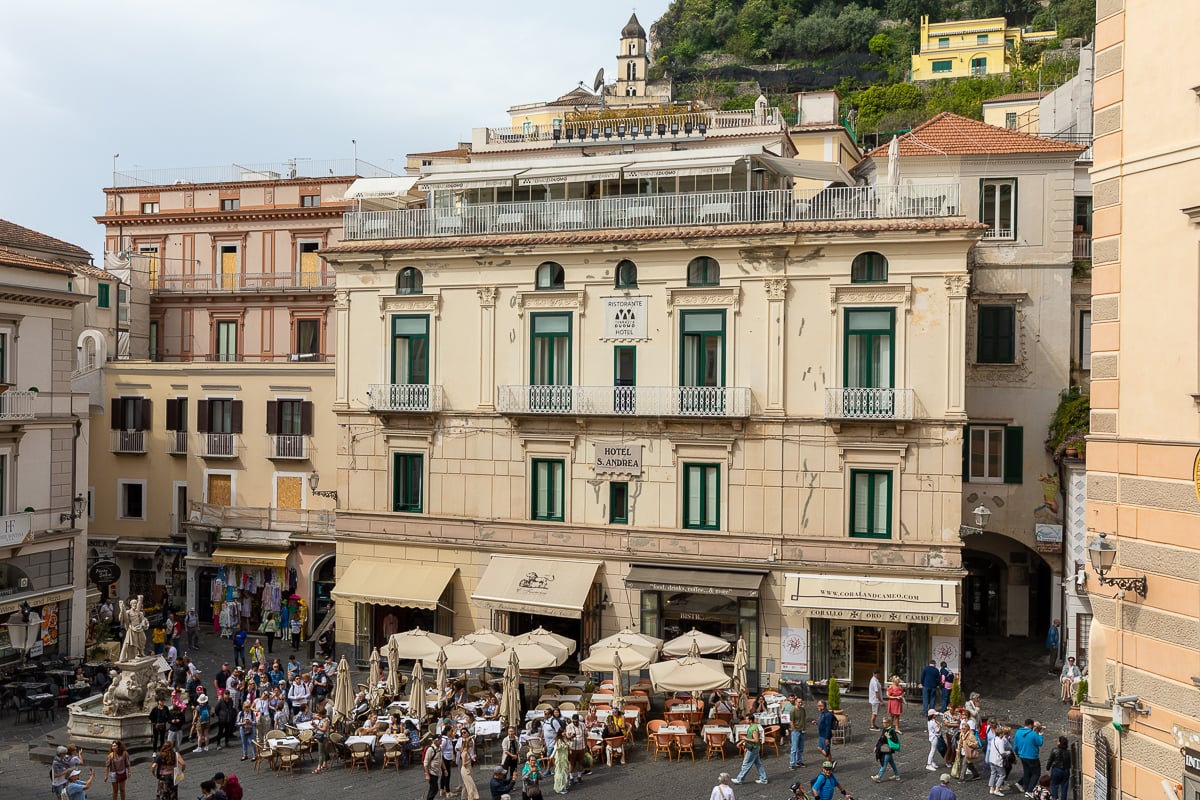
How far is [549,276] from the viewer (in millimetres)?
31453

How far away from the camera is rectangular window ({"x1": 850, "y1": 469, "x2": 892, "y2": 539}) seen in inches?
1114

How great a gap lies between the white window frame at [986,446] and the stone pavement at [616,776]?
7.73 metres

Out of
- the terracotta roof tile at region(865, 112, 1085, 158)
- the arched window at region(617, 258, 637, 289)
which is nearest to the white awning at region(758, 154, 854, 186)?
the terracotta roof tile at region(865, 112, 1085, 158)

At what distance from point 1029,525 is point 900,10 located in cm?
9976

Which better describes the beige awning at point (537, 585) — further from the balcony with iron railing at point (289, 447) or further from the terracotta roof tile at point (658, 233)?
→ the balcony with iron railing at point (289, 447)

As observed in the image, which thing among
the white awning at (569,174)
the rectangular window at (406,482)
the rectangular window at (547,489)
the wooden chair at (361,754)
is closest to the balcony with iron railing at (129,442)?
the rectangular window at (406,482)

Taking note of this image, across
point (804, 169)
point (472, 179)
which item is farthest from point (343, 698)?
point (804, 169)

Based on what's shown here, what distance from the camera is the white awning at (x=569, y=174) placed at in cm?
3195

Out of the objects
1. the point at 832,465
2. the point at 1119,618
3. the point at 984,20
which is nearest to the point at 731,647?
the point at 832,465

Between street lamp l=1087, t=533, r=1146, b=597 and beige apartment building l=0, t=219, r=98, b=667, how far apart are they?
26.4 m

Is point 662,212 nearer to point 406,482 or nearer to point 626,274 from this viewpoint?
point 626,274

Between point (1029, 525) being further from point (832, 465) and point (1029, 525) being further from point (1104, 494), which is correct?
point (1104, 494)

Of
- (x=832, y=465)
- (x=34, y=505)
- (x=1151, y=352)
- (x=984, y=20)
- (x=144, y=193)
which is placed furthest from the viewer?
(x=984, y=20)

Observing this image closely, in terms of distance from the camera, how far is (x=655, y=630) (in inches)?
1179
